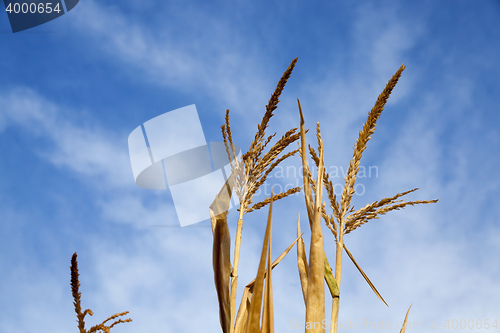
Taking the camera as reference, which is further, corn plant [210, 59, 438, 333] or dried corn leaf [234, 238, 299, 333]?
dried corn leaf [234, 238, 299, 333]

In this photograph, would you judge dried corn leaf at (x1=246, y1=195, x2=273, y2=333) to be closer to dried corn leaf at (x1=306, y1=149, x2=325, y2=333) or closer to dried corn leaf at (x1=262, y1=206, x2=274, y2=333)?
dried corn leaf at (x1=262, y1=206, x2=274, y2=333)

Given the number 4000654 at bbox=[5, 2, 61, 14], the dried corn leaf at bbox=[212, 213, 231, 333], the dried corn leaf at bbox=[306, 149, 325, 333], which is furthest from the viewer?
the number 4000654 at bbox=[5, 2, 61, 14]

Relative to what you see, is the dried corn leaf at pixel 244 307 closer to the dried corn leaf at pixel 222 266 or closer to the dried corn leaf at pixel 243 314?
the dried corn leaf at pixel 243 314

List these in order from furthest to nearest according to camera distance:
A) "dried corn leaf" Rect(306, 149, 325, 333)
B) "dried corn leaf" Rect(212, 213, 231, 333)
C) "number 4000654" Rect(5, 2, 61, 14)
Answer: "number 4000654" Rect(5, 2, 61, 14), "dried corn leaf" Rect(212, 213, 231, 333), "dried corn leaf" Rect(306, 149, 325, 333)

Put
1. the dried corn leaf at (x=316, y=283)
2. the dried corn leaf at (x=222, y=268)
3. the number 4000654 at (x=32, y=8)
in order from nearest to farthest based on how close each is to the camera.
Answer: the dried corn leaf at (x=316, y=283) < the dried corn leaf at (x=222, y=268) < the number 4000654 at (x=32, y=8)

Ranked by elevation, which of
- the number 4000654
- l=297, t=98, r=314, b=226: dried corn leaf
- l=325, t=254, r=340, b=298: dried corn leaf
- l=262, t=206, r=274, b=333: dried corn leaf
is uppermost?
the number 4000654

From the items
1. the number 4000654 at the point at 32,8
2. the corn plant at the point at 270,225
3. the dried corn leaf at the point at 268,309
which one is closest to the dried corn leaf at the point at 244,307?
the corn plant at the point at 270,225

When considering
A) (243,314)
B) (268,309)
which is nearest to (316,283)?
(268,309)

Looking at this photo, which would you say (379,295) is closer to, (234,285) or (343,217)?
(343,217)

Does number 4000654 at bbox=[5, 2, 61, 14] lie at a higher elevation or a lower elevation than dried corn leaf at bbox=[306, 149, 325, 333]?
higher

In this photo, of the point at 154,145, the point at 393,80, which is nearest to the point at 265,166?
the point at 393,80

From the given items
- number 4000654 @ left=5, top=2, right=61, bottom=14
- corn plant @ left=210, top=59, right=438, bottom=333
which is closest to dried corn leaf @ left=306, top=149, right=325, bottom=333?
corn plant @ left=210, top=59, right=438, bottom=333

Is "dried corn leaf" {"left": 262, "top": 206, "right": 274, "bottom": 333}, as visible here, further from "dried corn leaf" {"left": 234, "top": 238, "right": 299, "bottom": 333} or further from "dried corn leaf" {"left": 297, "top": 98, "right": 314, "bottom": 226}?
"dried corn leaf" {"left": 234, "top": 238, "right": 299, "bottom": 333}

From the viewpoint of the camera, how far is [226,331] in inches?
37.0
